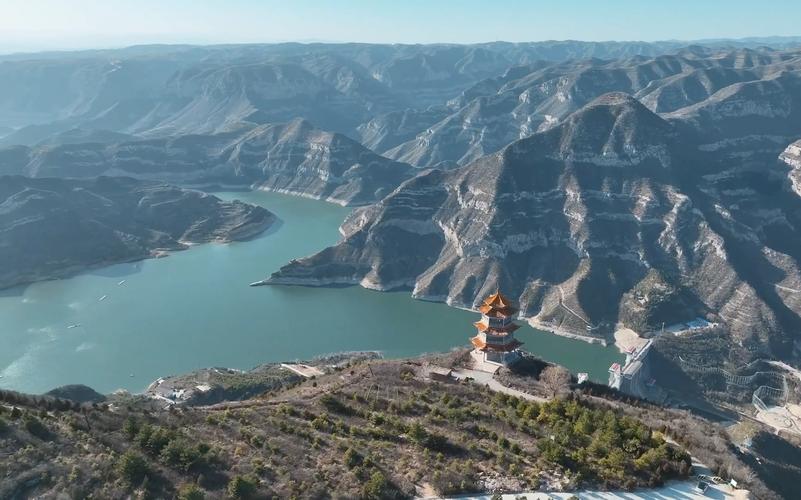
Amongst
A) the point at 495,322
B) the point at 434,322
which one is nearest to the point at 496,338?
the point at 495,322

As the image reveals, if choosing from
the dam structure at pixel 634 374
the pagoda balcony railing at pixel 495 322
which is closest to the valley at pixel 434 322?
the pagoda balcony railing at pixel 495 322

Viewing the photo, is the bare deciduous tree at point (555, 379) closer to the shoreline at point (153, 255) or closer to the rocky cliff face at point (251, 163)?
the shoreline at point (153, 255)

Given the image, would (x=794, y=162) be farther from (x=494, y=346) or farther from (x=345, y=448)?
(x=345, y=448)

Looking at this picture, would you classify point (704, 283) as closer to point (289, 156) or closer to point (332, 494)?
point (332, 494)

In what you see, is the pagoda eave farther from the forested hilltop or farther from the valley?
the forested hilltop

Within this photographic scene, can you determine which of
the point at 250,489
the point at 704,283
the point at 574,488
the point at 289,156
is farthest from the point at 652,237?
the point at 289,156
